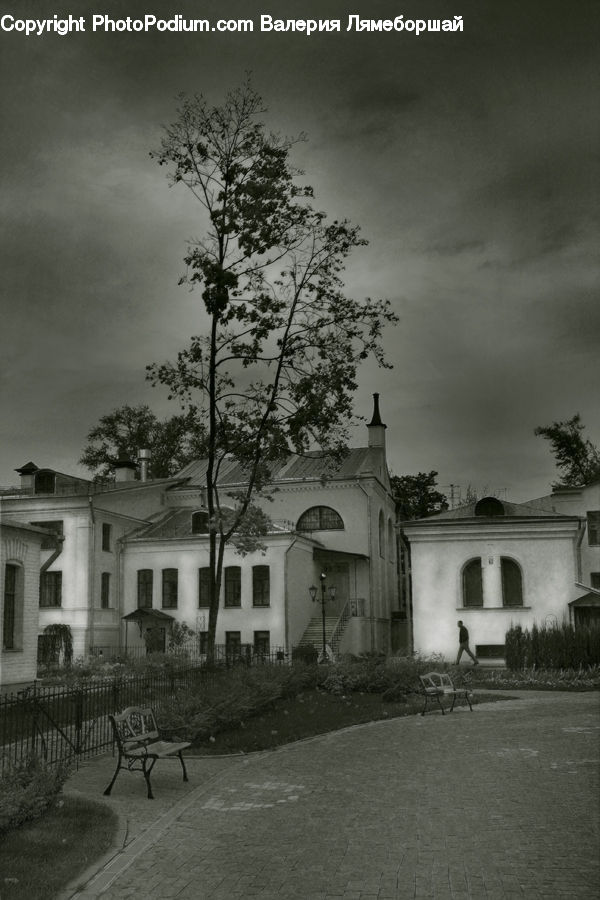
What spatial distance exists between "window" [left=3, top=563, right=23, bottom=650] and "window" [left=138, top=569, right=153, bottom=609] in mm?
18295

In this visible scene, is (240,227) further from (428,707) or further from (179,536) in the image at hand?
(179,536)

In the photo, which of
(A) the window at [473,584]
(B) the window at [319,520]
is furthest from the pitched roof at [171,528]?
(A) the window at [473,584]

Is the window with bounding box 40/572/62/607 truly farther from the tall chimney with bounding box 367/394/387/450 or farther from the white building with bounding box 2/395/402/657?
the tall chimney with bounding box 367/394/387/450

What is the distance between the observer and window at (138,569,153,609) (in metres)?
40.6

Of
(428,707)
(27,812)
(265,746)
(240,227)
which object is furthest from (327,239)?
(27,812)

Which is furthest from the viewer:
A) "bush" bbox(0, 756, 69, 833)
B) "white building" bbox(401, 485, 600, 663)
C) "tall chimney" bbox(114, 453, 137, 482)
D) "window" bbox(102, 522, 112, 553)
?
"tall chimney" bbox(114, 453, 137, 482)

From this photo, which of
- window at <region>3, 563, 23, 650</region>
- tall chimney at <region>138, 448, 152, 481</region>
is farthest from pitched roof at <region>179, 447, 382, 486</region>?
window at <region>3, 563, 23, 650</region>

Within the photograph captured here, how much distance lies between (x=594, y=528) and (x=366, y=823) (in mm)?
32857

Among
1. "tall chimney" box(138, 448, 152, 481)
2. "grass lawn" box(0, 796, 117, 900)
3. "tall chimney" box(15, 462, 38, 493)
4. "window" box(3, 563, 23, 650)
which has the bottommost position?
"grass lawn" box(0, 796, 117, 900)

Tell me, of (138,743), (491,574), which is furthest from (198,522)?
(138,743)

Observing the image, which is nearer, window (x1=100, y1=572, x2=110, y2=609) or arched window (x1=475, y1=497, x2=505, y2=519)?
arched window (x1=475, y1=497, x2=505, y2=519)

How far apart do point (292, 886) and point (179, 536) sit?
3435cm

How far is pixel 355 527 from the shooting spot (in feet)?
140

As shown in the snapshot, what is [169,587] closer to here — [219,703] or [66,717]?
[219,703]
